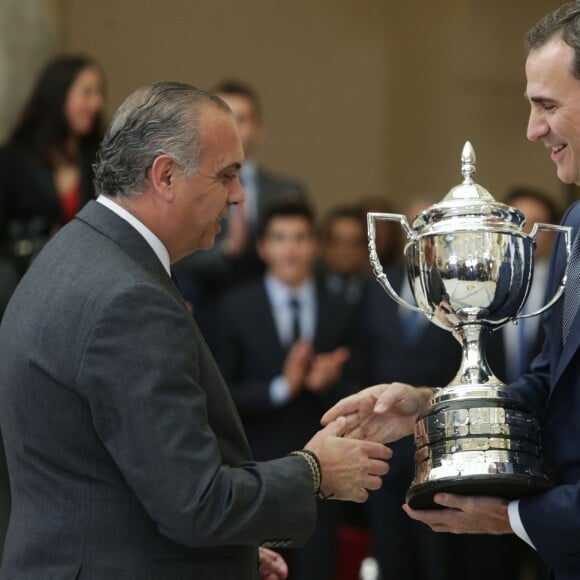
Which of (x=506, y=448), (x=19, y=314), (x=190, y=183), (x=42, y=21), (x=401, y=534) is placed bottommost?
(x=401, y=534)

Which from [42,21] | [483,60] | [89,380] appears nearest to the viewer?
[89,380]

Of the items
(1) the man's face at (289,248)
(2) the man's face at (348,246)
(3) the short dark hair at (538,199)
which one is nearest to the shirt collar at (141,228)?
(1) the man's face at (289,248)

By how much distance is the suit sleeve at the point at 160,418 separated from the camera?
100 inches

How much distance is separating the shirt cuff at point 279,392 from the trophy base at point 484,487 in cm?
245

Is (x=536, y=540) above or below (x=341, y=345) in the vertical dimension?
below

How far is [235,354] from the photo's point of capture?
5500 mm

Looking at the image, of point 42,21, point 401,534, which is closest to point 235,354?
point 401,534

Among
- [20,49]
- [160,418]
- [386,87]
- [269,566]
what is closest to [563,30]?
[160,418]

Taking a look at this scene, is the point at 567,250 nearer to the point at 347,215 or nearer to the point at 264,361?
the point at 264,361

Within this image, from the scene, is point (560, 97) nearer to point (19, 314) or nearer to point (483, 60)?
point (19, 314)

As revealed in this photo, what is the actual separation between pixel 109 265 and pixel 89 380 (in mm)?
241

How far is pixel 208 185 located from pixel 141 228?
173 millimetres

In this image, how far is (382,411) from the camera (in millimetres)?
3037

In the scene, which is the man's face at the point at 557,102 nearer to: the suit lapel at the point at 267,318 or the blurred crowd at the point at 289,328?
the blurred crowd at the point at 289,328
